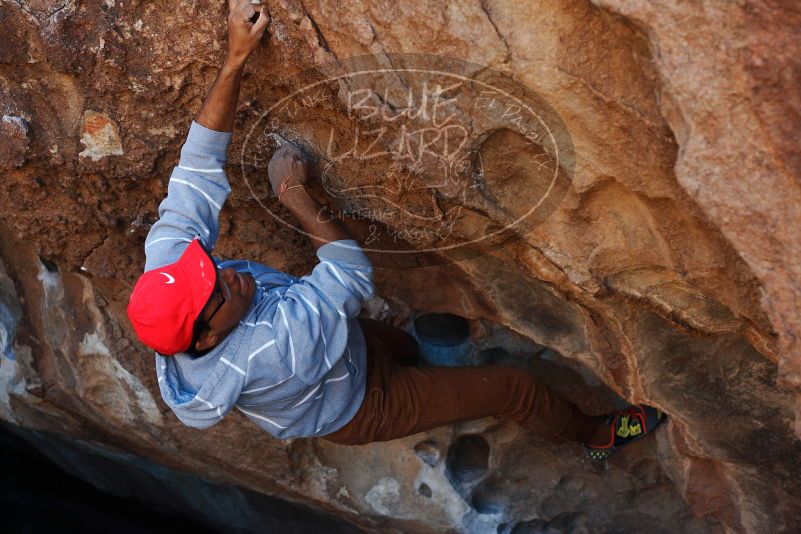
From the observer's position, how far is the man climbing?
1.49 m

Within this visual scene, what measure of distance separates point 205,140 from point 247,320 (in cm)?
36

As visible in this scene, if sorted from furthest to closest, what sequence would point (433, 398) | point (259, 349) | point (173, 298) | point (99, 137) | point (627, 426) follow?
point (627, 426) < point (433, 398) < point (99, 137) < point (259, 349) < point (173, 298)

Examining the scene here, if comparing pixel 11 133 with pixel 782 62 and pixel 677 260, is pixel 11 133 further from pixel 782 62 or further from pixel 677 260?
pixel 782 62

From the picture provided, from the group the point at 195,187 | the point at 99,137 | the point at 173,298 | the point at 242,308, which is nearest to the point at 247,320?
the point at 242,308

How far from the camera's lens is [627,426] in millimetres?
2158

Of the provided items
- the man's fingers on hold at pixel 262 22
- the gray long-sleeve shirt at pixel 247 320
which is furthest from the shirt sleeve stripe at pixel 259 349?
the man's fingers on hold at pixel 262 22

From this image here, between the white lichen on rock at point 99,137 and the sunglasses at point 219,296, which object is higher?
the white lichen on rock at point 99,137

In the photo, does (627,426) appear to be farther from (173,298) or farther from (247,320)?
(173,298)

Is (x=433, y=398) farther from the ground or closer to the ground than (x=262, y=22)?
closer to the ground

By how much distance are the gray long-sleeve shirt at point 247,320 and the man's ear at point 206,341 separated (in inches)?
0.7

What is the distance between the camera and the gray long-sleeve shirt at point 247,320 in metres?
1.56

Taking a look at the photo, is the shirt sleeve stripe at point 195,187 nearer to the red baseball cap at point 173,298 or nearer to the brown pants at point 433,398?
the red baseball cap at point 173,298

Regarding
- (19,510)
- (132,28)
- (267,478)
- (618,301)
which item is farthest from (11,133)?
(19,510)

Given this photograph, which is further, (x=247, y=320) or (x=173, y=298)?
(x=247, y=320)
